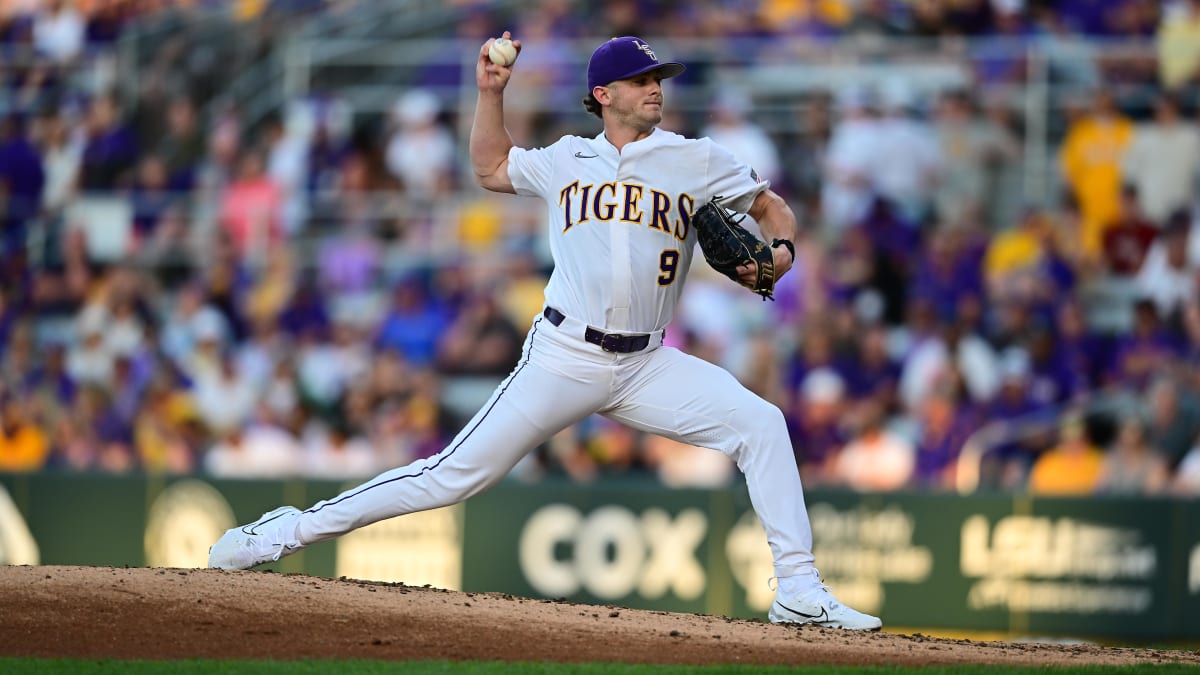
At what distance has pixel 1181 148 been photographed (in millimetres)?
12531

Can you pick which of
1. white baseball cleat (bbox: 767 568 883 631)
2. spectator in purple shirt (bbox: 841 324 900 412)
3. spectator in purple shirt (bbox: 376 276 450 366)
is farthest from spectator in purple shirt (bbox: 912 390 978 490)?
white baseball cleat (bbox: 767 568 883 631)

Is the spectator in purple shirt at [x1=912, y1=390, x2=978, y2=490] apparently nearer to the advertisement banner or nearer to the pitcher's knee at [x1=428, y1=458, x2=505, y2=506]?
the advertisement banner

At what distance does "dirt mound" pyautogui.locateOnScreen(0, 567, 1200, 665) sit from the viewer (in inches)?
230

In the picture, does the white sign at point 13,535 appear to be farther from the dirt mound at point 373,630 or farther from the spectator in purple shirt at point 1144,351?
the spectator in purple shirt at point 1144,351

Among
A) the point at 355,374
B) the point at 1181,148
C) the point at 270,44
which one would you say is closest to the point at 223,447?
the point at 355,374

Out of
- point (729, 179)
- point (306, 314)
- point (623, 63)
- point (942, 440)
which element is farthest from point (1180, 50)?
point (623, 63)

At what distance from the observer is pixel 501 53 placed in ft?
20.4

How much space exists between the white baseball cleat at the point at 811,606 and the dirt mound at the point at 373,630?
0.05m

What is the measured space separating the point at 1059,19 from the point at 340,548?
6.88m

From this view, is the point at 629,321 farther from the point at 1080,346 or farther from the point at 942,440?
the point at 1080,346

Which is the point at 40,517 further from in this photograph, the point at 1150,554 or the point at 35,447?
the point at 1150,554

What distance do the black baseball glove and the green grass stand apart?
130cm

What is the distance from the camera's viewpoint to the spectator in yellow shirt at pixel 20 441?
518 inches

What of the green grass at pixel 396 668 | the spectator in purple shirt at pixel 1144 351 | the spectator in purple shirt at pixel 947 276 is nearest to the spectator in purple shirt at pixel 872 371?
the spectator in purple shirt at pixel 947 276
